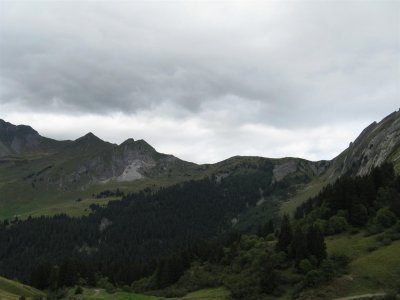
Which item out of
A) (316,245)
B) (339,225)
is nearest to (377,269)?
(316,245)

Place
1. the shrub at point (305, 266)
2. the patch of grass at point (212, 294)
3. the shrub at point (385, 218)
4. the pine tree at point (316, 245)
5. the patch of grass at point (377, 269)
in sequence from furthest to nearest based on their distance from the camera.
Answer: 1. the shrub at point (385, 218)
2. the patch of grass at point (212, 294)
3. the pine tree at point (316, 245)
4. the shrub at point (305, 266)
5. the patch of grass at point (377, 269)

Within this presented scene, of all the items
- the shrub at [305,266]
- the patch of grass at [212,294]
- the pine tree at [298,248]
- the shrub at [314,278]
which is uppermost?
the pine tree at [298,248]

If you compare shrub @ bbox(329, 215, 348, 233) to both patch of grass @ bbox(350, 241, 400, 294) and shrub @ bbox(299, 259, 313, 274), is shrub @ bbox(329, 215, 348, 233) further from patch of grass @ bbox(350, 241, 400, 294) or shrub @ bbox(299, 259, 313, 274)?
shrub @ bbox(299, 259, 313, 274)

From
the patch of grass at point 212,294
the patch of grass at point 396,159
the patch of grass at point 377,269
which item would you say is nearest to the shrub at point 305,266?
the patch of grass at point 377,269

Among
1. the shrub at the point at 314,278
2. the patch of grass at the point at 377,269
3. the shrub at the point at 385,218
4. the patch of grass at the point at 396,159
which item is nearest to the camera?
the patch of grass at the point at 377,269

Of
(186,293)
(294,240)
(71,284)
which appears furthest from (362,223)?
(71,284)

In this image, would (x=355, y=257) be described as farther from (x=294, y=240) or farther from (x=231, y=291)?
(x=231, y=291)

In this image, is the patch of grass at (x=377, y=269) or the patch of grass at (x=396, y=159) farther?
the patch of grass at (x=396, y=159)

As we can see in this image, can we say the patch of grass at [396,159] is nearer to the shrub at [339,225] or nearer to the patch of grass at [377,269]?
the shrub at [339,225]

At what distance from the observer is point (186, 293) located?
102438 millimetres

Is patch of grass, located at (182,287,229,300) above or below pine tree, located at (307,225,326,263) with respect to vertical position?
below

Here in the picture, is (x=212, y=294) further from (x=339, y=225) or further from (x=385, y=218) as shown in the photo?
(x=385, y=218)

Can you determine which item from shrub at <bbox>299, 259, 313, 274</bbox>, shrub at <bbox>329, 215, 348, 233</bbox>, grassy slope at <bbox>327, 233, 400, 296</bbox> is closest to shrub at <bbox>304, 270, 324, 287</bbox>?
grassy slope at <bbox>327, 233, 400, 296</bbox>

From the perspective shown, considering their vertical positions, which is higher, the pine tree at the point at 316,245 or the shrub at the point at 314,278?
the pine tree at the point at 316,245
